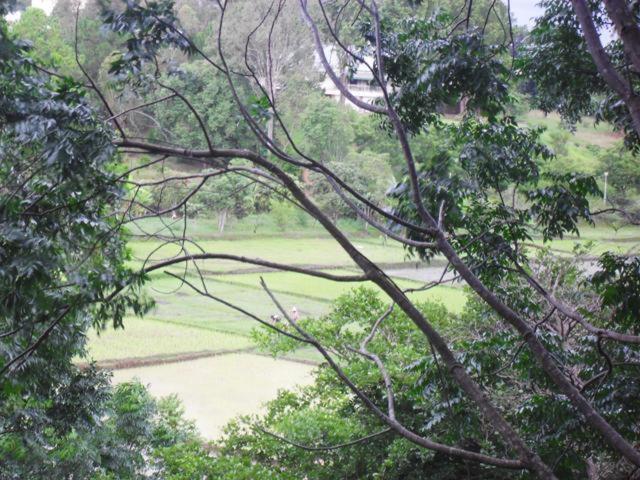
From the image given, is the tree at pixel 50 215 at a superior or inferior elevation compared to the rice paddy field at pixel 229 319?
superior

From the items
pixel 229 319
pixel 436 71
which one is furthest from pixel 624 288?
pixel 229 319

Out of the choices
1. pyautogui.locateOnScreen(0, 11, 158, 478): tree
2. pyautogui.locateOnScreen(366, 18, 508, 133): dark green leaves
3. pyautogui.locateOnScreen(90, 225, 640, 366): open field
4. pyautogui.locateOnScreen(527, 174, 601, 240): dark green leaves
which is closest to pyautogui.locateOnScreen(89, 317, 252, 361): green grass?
pyautogui.locateOnScreen(90, 225, 640, 366): open field

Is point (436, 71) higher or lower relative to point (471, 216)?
higher

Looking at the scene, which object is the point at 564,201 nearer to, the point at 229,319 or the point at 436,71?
the point at 436,71

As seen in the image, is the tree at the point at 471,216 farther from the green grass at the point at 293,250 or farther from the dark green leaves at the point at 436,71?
the green grass at the point at 293,250

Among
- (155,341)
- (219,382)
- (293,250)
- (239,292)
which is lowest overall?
(219,382)

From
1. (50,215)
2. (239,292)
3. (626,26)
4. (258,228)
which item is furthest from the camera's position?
(258,228)

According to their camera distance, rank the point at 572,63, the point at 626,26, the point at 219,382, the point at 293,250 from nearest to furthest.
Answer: the point at 626,26 → the point at 572,63 → the point at 219,382 → the point at 293,250

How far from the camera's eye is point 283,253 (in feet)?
40.8

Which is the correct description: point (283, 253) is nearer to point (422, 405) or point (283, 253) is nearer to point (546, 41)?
point (422, 405)

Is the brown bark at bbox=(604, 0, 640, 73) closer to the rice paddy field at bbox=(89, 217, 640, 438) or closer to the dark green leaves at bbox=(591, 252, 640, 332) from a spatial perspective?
the dark green leaves at bbox=(591, 252, 640, 332)

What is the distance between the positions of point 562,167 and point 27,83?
9.14 meters

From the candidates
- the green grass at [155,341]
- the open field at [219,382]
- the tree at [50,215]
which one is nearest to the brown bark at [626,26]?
the tree at [50,215]

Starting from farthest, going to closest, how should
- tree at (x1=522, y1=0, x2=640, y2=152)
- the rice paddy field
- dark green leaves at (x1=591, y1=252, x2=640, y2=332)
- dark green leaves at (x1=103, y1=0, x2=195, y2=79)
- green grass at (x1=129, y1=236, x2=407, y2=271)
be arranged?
green grass at (x1=129, y1=236, x2=407, y2=271)
the rice paddy field
tree at (x1=522, y1=0, x2=640, y2=152)
dark green leaves at (x1=591, y1=252, x2=640, y2=332)
dark green leaves at (x1=103, y1=0, x2=195, y2=79)
